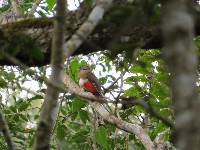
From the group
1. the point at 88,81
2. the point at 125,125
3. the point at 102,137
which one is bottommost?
the point at 102,137

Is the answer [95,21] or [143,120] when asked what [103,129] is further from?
[95,21]

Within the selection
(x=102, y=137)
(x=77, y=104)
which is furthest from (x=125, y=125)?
(x=77, y=104)

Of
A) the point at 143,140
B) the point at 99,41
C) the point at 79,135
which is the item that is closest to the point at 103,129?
the point at 143,140

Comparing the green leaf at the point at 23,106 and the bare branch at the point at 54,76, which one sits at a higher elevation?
the green leaf at the point at 23,106

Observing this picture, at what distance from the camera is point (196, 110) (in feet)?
4.46

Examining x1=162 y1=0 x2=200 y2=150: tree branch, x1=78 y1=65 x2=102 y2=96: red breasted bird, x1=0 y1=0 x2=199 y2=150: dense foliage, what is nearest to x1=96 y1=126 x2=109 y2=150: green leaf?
x1=0 y1=0 x2=199 y2=150: dense foliage

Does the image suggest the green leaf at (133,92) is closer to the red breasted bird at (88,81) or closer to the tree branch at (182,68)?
the red breasted bird at (88,81)

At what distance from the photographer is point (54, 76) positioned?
222 cm

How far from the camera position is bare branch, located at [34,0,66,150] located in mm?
2143

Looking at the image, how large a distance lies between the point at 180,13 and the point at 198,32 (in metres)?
1.76

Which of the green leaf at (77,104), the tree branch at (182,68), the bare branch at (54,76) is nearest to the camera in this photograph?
the tree branch at (182,68)

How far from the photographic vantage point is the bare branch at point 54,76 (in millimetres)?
2143

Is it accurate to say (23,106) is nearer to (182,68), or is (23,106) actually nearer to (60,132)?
(60,132)

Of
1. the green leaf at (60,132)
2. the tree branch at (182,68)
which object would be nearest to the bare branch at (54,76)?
the tree branch at (182,68)
